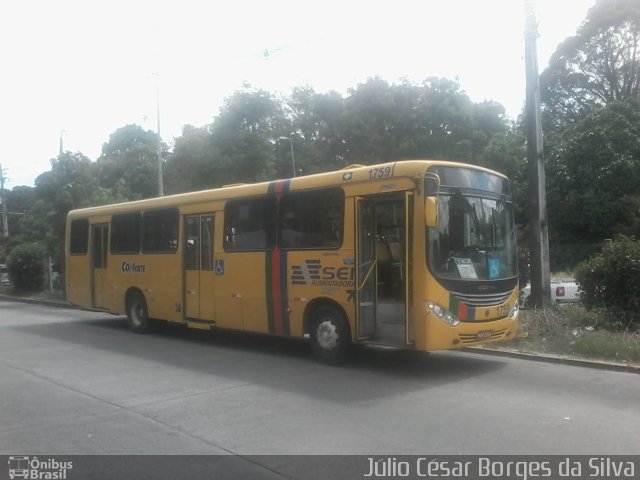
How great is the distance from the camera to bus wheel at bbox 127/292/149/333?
14.3 m

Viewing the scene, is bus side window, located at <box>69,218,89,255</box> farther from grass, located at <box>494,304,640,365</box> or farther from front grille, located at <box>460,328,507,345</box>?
front grille, located at <box>460,328,507,345</box>

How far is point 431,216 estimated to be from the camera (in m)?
8.30

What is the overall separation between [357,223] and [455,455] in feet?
14.8

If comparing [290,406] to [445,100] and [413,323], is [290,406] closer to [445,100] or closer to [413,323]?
[413,323]

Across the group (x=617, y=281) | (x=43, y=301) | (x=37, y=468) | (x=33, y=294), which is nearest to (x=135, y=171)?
(x=33, y=294)

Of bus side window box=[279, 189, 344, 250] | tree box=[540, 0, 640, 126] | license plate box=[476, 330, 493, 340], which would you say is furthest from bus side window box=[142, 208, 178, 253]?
tree box=[540, 0, 640, 126]

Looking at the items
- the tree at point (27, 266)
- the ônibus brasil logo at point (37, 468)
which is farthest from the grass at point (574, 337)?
the tree at point (27, 266)

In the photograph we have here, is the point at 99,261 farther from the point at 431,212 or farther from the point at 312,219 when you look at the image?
the point at 431,212

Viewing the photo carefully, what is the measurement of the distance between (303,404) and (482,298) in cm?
323

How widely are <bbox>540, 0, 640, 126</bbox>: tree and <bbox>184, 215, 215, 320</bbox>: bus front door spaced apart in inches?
1296

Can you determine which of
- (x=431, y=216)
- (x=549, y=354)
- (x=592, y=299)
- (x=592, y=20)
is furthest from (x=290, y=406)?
(x=592, y=20)

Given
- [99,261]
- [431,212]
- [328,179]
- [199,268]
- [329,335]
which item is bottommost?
[329,335]

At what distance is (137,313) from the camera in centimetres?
1465

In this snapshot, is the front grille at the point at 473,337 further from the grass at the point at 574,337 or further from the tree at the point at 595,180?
the tree at the point at 595,180
